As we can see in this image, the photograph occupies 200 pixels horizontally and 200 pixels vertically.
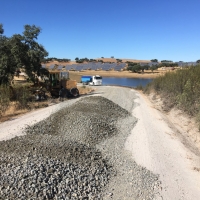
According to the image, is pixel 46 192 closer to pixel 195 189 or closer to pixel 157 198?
pixel 157 198

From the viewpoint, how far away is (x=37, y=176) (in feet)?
20.2

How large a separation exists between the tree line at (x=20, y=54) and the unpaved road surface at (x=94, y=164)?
996cm

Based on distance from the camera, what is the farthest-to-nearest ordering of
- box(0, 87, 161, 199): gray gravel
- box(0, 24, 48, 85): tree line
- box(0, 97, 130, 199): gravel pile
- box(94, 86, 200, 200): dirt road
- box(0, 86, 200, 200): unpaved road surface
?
box(0, 24, 48, 85): tree line
box(94, 86, 200, 200): dirt road
box(0, 86, 200, 200): unpaved road surface
box(0, 87, 161, 199): gray gravel
box(0, 97, 130, 199): gravel pile

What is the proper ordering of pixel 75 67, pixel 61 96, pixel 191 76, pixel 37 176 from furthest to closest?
pixel 75 67
pixel 61 96
pixel 191 76
pixel 37 176

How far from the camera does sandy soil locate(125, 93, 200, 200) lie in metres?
7.07

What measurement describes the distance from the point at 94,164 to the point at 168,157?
3302 mm

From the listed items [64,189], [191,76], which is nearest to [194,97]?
[191,76]

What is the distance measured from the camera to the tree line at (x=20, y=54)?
21.3m

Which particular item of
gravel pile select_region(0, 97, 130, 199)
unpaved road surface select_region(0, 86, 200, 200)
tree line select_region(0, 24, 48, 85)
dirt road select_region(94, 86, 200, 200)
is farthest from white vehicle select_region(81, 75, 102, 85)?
gravel pile select_region(0, 97, 130, 199)

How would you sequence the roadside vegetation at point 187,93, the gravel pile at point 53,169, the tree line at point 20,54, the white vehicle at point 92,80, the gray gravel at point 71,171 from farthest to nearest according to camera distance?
1. the white vehicle at point 92,80
2. the tree line at point 20,54
3. the roadside vegetation at point 187,93
4. the gray gravel at point 71,171
5. the gravel pile at point 53,169

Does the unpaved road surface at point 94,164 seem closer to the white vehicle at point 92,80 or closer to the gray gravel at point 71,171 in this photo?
the gray gravel at point 71,171

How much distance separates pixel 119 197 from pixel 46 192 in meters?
1.85

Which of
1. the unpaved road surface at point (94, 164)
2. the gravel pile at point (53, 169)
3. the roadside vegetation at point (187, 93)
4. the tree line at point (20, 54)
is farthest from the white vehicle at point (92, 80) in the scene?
the gravel pile at point (53, 169)

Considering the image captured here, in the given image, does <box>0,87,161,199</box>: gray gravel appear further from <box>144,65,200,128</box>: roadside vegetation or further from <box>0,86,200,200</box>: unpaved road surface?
<box>144,65,200,128</box>: roadside vegetation
